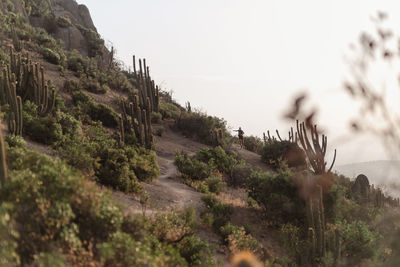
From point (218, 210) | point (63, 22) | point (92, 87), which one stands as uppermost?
point (63, 22)

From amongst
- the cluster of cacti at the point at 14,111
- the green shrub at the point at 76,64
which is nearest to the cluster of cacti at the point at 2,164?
the cluster of cacti at the point at 14,111

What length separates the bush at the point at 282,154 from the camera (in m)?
23.8

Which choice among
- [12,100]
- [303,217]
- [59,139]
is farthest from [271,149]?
[12,100]

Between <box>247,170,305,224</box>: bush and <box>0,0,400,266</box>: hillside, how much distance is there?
4 centimetres

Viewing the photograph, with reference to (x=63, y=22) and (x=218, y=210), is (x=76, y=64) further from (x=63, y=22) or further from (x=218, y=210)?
(x=218, y=210)

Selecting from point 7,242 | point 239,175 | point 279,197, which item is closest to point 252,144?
point 239,175

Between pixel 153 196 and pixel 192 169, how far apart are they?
16.5 feet

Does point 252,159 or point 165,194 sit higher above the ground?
point 252,159

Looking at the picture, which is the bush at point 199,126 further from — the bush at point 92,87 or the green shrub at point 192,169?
the green shrub at point 192,169

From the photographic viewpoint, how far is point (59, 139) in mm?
14828

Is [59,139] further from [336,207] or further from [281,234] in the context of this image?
[336,207]

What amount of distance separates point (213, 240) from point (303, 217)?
3.74 metres

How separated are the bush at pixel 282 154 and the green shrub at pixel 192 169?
23.4 feet

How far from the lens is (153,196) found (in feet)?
42.7
